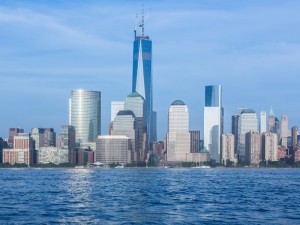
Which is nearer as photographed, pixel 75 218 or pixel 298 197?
pixel 75 218

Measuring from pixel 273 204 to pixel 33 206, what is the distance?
2656 centimetres

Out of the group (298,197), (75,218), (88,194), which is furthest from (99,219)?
(298,197)

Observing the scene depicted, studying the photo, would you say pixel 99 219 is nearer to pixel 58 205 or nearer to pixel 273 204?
pixel 58 205

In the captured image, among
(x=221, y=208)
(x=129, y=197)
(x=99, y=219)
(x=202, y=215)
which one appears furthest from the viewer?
(x=129, y=197)

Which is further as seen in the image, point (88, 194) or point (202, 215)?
point (88, 194)

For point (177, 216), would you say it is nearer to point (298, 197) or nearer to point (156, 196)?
point (156, 196)

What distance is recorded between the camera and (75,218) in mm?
60281

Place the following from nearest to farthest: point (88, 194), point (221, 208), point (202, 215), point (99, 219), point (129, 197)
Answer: point (99, 219) < point (202, 215) < point (221, 208) < point (129, 197) < point (88, 194)

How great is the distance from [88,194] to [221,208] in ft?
84.0

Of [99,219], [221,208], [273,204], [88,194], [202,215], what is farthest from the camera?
[88,194]

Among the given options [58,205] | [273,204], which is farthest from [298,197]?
[58,205]

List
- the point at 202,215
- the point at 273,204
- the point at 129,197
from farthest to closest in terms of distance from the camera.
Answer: the point at 129,197
the point at 273,204
the point at 202,215

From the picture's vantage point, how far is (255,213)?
6512 cm

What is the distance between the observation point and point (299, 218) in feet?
199
